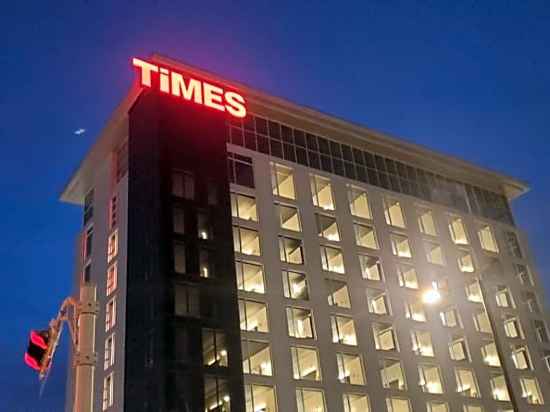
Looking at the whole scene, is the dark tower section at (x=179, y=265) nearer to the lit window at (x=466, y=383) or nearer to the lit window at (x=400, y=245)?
the lit window at (x=400, y=245)

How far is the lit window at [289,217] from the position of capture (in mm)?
61094

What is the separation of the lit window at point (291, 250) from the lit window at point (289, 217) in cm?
156

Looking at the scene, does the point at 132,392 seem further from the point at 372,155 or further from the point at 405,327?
the point at 372,155

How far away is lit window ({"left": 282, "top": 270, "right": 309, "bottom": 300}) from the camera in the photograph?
56.8 meters

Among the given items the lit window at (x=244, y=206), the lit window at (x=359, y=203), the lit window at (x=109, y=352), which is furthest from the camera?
the lit window at (x=359, y=203)

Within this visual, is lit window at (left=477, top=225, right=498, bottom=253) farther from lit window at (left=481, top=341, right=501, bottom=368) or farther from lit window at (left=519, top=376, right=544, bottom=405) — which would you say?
lit window at (left=519, top=376, right=544, bottom=405)

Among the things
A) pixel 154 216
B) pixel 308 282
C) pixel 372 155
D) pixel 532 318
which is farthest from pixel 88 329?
pixel 532 318

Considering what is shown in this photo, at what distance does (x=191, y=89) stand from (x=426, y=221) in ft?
100

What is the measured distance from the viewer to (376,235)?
65.9m

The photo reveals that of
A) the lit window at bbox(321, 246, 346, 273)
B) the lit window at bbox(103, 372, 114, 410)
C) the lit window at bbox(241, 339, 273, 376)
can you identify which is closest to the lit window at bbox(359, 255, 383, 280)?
the lit window at bbox(321, 246, 346, 273)

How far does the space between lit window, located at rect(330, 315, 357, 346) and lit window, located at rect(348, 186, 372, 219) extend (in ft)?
42.2

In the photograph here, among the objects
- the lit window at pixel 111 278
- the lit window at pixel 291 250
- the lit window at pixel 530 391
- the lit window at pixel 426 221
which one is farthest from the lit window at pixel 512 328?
the lit window at pixel 111 278

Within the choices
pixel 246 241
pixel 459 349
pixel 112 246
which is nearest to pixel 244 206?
pixel 246 241

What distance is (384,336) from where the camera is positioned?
60.6m
